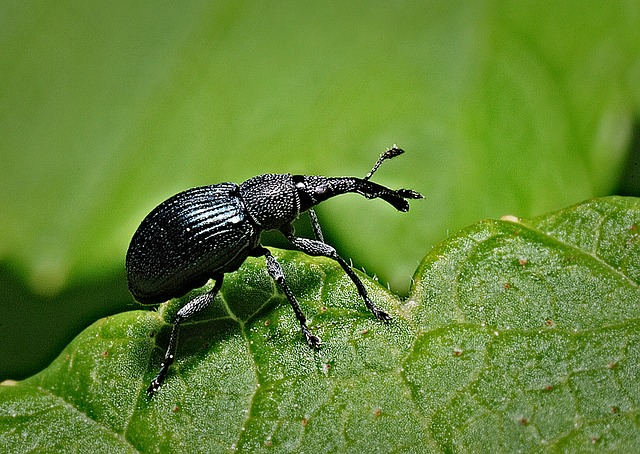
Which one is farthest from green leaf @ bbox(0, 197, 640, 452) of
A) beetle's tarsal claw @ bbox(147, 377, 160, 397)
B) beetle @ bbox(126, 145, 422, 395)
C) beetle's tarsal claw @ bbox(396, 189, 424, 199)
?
beetle's tarsal claw @ bbox(396, 189, 424, 199)

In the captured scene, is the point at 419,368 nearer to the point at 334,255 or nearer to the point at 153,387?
the point at 334,255

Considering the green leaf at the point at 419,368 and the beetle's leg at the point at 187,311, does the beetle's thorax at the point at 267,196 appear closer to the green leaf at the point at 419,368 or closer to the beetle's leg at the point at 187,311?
the beetle's leg at the point at 187,311

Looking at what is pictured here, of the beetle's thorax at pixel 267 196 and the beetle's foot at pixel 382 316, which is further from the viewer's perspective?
the beetle's thorax at pixel 267 196

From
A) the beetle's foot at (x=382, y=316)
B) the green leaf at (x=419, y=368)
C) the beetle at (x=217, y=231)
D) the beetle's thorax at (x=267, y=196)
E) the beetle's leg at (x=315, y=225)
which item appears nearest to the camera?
the green leaf at (x=419, y=368)

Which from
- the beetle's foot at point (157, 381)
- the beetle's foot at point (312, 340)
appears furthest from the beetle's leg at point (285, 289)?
the beetle's foot at point (157, 381)

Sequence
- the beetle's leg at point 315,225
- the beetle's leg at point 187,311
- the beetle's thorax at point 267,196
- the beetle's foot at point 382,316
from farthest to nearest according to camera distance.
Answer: the beetle's leg at point 315,225 < the beetle's thorax at point 267,196 < the beetle's leg at point 187,311 < the beetle's foot at point 382,316

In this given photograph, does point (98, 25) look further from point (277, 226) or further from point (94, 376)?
point (94, 376)
